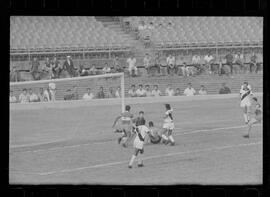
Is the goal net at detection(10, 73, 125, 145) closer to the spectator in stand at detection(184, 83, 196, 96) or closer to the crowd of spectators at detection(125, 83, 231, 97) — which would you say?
the crowd of spectators at detection(125, 83, 231, 97)

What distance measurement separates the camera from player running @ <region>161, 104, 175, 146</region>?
10.8 meters

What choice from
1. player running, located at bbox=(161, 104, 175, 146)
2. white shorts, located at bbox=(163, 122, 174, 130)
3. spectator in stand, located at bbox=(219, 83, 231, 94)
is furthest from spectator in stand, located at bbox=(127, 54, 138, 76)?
spectator in stand, located at bbox=(219, 83, 231, 94)

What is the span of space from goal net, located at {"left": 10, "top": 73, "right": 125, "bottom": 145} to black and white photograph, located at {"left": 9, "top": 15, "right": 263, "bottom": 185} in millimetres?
10

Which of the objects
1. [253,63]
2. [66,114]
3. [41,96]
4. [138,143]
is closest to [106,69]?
[66,114]

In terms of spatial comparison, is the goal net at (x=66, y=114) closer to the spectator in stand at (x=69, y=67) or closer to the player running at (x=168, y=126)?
the spectator in stand at (x=69, y=67)

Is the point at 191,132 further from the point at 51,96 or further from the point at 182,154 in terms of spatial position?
the point at 51,96

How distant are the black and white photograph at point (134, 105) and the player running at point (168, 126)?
1cm

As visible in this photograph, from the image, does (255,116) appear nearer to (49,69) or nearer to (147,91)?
(147,91)

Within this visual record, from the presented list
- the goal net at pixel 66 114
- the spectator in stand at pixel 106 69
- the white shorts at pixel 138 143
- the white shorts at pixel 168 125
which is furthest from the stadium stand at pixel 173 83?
the white shorts at pixel 138 143

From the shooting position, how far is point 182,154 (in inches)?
425
